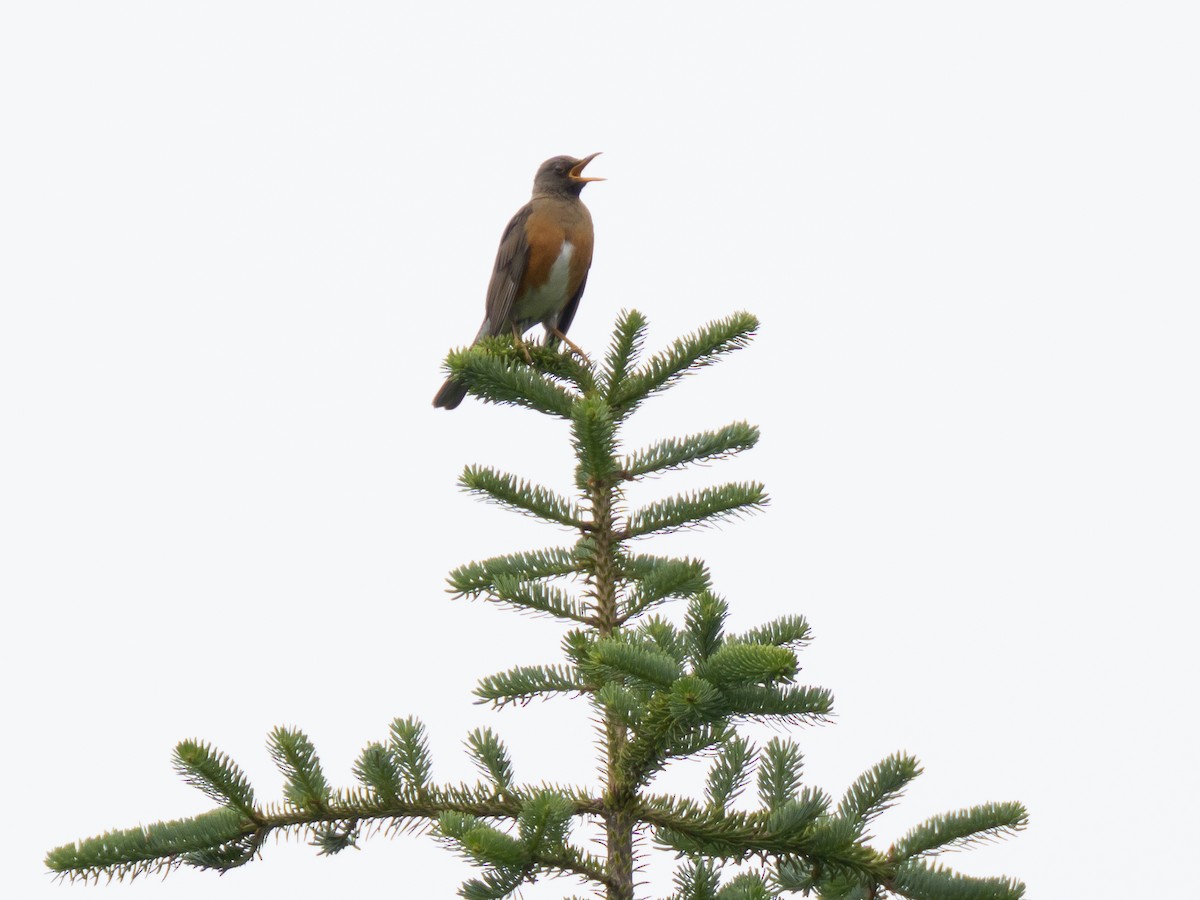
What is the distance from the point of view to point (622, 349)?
3564 millimetres

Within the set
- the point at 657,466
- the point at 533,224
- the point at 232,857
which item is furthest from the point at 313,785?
the point at 533,224

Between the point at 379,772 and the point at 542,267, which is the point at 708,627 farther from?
the point at 542,267

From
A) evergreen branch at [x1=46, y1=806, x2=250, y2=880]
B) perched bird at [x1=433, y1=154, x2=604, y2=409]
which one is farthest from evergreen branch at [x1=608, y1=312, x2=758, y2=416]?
perched bird at [x1=433, y1=154, x2=604, y2=409]

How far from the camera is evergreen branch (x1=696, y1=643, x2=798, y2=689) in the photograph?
7.99ft

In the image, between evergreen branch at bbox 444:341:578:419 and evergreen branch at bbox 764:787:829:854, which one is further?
evergreen branch at bbox 444:341:578:419

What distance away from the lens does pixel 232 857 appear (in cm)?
276

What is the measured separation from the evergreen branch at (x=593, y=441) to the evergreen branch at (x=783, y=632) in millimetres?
673

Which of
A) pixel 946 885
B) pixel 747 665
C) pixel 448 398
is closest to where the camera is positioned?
pixel 747 665

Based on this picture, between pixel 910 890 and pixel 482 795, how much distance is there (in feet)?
3.15

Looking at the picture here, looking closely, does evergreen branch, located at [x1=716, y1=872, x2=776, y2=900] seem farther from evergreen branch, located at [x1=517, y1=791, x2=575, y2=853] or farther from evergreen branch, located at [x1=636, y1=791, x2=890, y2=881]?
evergreen branch, located at [x1=517, y1=791, x2=575, y2=853]

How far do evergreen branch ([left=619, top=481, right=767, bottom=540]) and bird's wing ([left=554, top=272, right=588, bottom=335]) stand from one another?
4.07 metres

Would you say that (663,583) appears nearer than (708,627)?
No

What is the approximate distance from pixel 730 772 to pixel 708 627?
2.30ft

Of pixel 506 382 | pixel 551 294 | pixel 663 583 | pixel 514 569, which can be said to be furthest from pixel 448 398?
pixel 663 583
